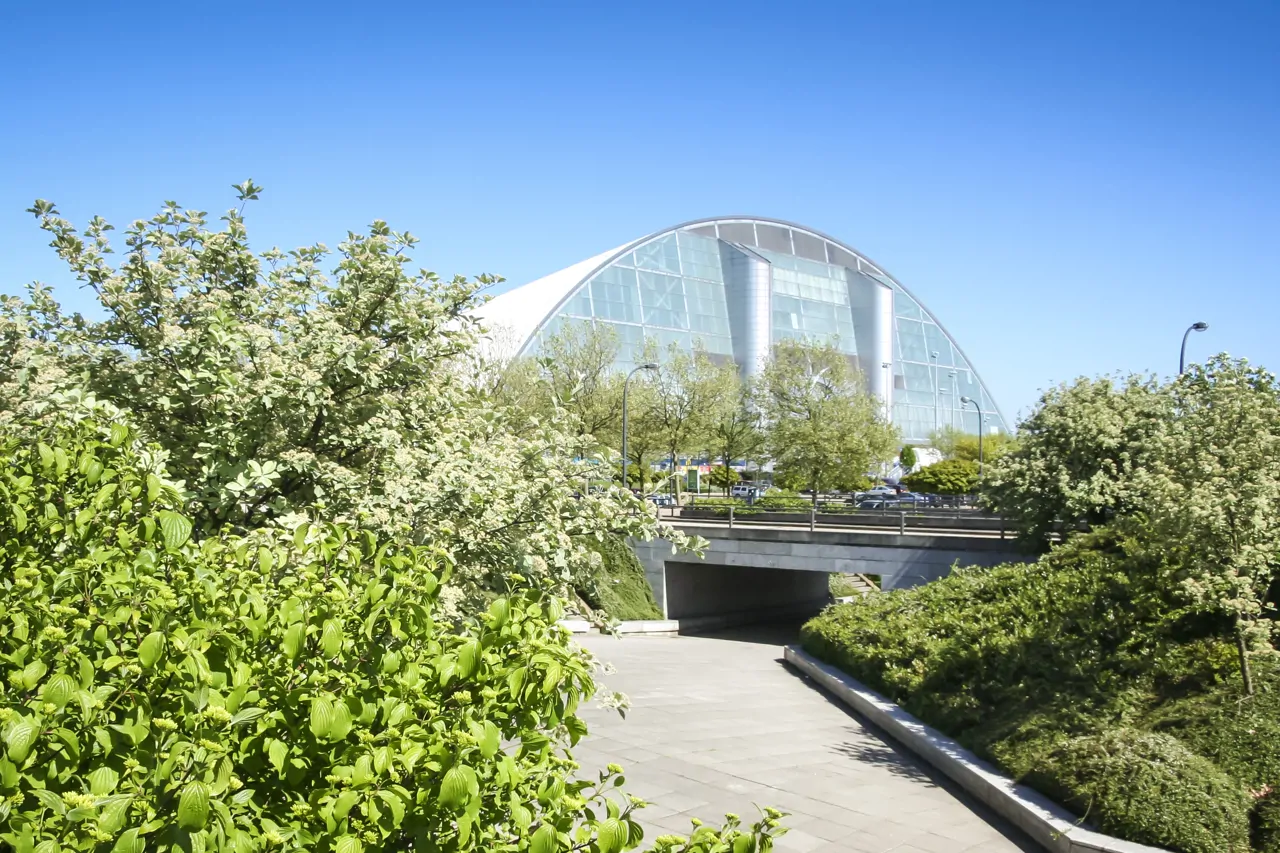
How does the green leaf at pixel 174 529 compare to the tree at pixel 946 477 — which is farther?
the tree at pixel 946 477

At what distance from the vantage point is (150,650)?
267 centimetres

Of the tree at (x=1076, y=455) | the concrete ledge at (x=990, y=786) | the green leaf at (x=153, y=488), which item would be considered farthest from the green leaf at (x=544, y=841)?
the tree at (x=1076, y=455)

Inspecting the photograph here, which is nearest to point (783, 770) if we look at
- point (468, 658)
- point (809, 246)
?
point (468, 658)

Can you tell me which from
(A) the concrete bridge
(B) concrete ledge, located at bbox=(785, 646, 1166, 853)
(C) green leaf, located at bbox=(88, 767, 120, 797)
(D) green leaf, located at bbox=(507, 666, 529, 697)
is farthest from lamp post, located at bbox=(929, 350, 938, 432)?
(C) green leaf, located at bbox=(88, 767, 120, 797)

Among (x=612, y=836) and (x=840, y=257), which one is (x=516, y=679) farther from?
(x=840, y=257)

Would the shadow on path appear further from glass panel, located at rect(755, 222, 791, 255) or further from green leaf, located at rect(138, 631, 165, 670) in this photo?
glass panel, located at rect(755, 222, 791, 255)

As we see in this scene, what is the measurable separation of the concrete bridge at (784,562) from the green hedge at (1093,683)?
447 cm

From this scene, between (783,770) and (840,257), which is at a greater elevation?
(840,257)

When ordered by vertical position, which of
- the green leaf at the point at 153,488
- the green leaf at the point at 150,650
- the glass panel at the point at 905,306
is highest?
the glass panel at the point at 905,306

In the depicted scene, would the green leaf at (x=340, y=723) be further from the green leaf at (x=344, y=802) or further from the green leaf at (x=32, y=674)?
the green leaf at (x=32, y=674)

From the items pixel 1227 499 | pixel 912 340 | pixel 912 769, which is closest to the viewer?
pixel 1227 499

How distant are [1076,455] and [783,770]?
11.6 m

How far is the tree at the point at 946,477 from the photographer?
5122 cm

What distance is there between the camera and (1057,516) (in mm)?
19891
